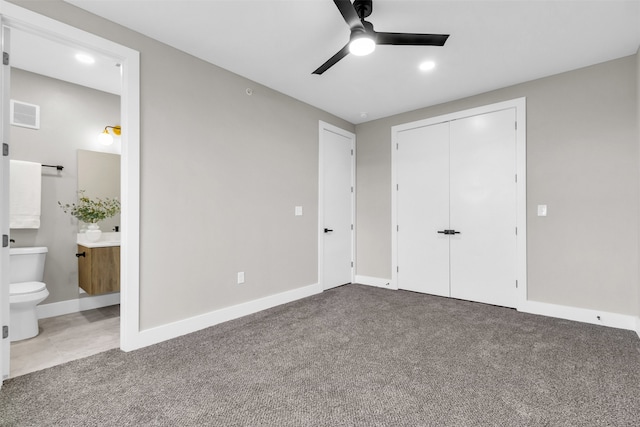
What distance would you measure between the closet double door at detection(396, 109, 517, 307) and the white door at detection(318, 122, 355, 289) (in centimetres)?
79

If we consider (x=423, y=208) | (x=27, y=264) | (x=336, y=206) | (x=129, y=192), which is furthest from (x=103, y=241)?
(x=423, y=208)

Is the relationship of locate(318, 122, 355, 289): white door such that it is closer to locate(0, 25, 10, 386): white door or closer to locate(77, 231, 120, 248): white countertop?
locate(77, 231, 120, 248): white countertop

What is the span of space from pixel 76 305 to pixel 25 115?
2.15 meters

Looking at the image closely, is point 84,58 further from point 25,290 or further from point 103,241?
point 25,290

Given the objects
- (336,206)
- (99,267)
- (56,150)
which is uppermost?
(56,150)

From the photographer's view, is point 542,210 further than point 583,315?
Yes

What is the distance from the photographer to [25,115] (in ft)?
10.5

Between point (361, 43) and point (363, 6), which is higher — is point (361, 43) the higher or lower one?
the lower one

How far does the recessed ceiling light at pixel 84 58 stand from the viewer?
292cm

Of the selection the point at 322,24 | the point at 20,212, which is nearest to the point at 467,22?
the point at 322,24

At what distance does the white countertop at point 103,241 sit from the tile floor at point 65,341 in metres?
0.81

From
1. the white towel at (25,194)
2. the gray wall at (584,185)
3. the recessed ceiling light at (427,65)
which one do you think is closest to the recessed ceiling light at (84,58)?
the white towel at (25,194)

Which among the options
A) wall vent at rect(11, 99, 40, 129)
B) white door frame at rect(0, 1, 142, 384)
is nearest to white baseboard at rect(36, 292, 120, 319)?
white door frame at rect(0, 1, 142, 384)

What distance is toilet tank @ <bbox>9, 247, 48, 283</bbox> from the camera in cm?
296
